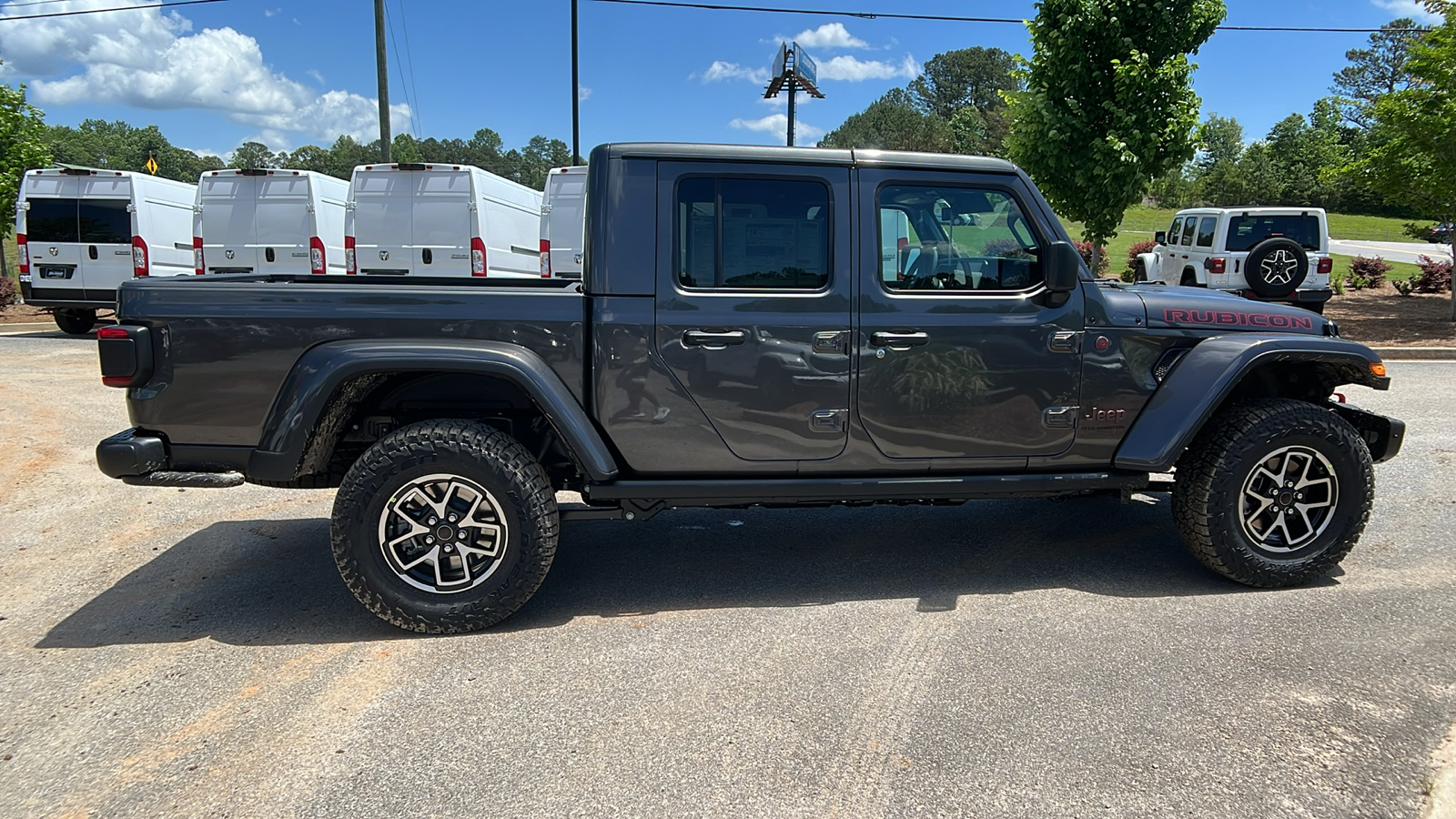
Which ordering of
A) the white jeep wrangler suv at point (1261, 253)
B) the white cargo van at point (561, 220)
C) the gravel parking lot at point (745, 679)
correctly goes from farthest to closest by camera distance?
the white cargo van at point (561, 220) < the white jeep wrangler suv at point (1261, 253) < the gravel parking lot at point (745, 679)

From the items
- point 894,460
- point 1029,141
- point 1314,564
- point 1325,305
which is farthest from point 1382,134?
point 894,460

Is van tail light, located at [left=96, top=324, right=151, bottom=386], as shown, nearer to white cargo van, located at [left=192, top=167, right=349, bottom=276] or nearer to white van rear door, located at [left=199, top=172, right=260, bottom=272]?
white cargo van, located at [left=192, top=167, right=349, bottom=276]

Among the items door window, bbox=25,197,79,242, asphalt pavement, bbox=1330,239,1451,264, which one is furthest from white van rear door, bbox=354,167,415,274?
asphalt pavement, bbox=1330,239,1451,264

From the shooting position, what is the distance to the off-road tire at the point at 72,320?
15164mm

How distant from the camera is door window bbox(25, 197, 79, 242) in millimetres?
14523

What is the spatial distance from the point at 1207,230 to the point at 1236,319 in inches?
524

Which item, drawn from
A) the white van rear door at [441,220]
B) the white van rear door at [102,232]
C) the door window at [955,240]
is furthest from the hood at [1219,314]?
the white van rear door at [102,232]

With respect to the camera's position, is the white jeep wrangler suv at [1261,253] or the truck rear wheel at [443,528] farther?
the white jeep wrangler suv at [1261,253]

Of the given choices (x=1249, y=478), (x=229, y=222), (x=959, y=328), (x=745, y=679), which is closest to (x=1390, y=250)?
(x=1249, y=478)

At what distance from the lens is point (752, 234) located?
3973 mm

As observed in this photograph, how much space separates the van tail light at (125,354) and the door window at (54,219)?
1379 cm

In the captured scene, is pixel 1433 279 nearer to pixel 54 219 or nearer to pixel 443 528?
pixel 443 528

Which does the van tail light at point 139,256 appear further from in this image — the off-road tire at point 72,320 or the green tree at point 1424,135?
the green tree at point 1424,135

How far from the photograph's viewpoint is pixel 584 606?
13.5ft
